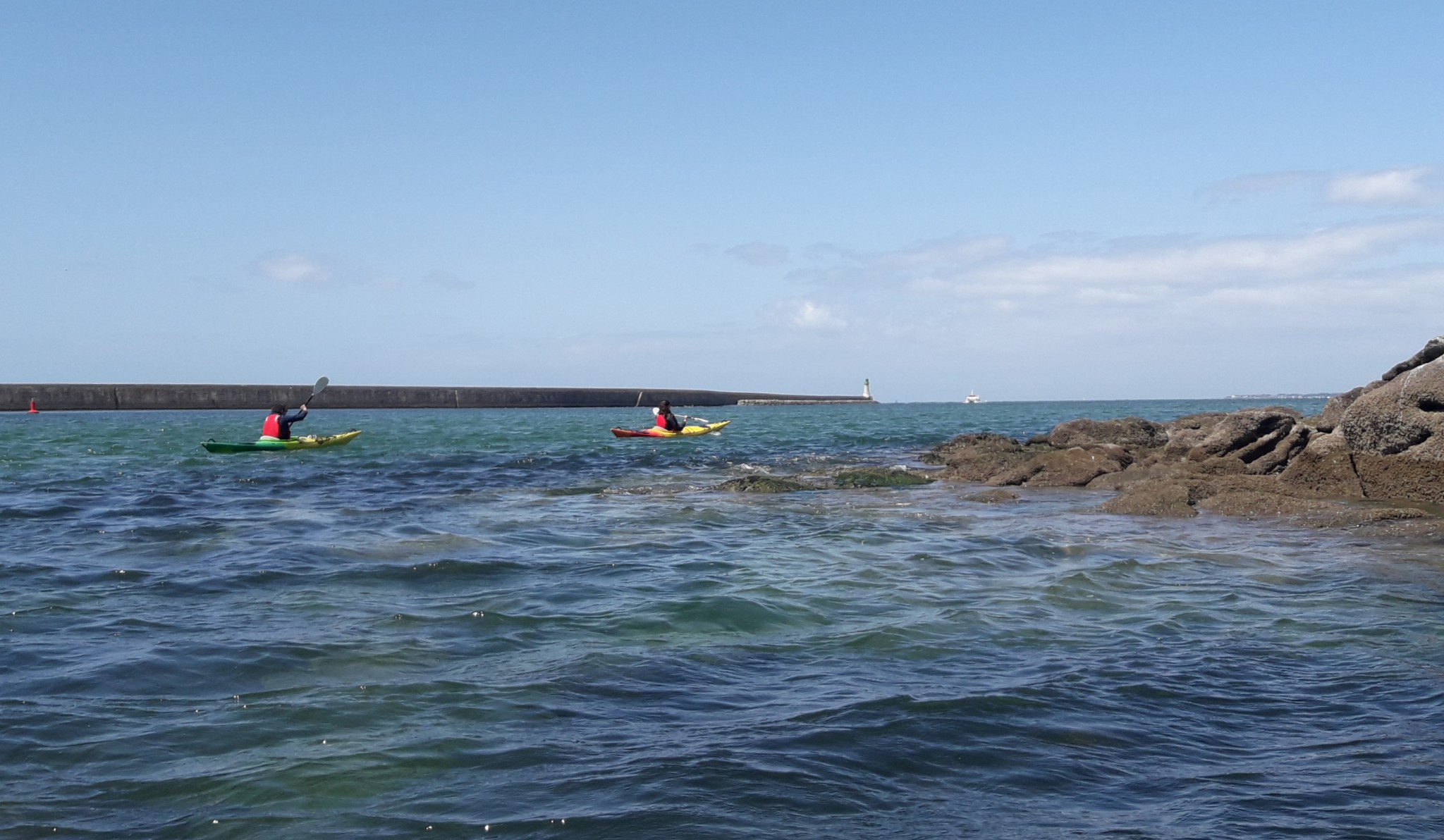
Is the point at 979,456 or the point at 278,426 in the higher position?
the point at 278,426

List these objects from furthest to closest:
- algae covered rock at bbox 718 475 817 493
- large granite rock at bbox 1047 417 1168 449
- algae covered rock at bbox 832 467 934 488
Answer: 1. large granite rock at bbox 1047 417 1168 449
2. algae covered rock at bbox 832 467 934 488
3. algae covered rock at bbox 718 475 817 493

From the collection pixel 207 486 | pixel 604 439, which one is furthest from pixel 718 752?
pixel 604 439

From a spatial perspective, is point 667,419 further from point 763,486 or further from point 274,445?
point 763,486

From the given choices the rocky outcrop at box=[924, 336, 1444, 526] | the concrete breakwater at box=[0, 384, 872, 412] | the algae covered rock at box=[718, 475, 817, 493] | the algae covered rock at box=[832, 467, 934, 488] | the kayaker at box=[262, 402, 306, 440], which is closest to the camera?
the rocky outcrop at box=[924, 336, 1444, 526]

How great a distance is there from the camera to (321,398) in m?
80.8

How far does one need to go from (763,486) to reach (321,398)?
2801 inches

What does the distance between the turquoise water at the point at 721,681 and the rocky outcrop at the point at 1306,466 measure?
115 cm

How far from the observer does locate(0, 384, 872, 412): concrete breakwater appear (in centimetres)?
6450

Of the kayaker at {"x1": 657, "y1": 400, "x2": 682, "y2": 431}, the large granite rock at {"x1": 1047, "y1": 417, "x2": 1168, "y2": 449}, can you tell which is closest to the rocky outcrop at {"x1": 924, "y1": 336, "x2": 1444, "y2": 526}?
the large granite rock at {"x1": 1047, "y1": 417, "x2": 1168, "y2": 449}

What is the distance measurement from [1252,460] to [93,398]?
68645mm

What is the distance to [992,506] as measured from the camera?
14.4m

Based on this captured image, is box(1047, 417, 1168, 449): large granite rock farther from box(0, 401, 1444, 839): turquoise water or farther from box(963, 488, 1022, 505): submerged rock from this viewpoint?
box(0, 401, 1444, 839): turquoise water

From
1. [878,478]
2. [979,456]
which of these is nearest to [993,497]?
[878,478]

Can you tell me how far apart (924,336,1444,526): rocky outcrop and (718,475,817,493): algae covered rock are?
3509 millimetres
